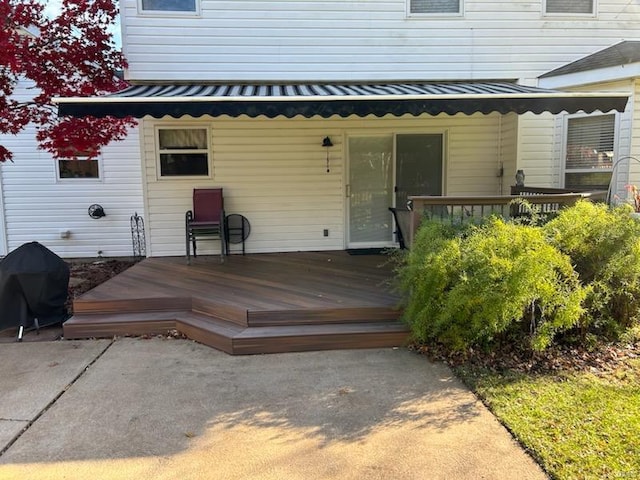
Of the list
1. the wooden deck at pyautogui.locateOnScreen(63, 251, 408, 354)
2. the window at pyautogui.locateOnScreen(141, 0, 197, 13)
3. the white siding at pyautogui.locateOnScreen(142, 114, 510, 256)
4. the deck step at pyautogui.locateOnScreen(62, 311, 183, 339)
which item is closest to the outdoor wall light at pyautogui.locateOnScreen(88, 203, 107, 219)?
the white siding at pyautogui.locateOnScreen(142, 114, 510, 256)

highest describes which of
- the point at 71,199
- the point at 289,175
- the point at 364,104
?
the point at 364,104

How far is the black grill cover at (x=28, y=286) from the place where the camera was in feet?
15.7

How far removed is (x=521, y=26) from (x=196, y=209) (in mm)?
5893

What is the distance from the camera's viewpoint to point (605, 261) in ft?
13.4

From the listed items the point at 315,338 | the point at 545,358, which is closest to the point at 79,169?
the point at 315,338

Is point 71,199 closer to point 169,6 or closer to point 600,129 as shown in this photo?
point 169,6

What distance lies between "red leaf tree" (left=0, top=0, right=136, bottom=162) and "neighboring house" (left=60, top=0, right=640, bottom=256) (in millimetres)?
825

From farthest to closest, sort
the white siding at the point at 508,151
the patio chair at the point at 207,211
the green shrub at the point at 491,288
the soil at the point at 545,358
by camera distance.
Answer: the white siding at the point at 508,151, the patio chair at the point at 207,211, the soil at the point at 545,358, the green shrub at the point at 491,288

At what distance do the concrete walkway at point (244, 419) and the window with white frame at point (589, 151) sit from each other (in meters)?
4.81

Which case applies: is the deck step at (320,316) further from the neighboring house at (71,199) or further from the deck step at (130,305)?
the neighboring house at (71,199)

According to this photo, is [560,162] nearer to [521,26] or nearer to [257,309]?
[521,26]

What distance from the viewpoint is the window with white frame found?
272 inches

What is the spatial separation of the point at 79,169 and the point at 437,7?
7.04 m

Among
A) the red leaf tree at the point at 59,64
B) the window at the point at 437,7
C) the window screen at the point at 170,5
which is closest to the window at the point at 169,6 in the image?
the window screen at the point at 170,5
